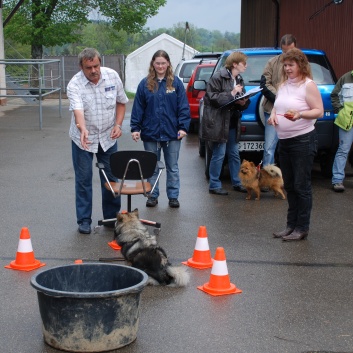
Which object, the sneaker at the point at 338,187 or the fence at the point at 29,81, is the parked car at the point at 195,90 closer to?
the fence at the point at 29,81

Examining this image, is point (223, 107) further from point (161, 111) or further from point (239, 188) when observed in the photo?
point (239, 188)

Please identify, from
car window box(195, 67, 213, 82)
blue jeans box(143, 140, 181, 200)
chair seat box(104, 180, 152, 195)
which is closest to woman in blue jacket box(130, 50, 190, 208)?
blue jeans box(143, 140, 181, 200)

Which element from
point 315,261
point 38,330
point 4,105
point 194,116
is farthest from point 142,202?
point 4,105

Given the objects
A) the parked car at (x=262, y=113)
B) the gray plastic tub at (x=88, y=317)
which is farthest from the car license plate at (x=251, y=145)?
the gray plastic tub at (x=88, y=317)

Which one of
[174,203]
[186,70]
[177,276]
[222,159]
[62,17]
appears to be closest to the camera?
[177,276]

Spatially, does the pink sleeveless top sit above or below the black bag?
above

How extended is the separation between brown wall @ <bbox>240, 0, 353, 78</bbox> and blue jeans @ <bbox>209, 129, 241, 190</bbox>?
5708 mm

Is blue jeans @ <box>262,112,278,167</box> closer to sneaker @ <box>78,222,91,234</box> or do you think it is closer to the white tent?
sneaker @ <box>78,222,91,234</box>

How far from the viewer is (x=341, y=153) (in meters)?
10.2

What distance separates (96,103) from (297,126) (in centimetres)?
215

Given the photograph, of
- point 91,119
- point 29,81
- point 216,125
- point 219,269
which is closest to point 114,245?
point 91,119

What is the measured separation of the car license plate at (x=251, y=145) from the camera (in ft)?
34.2

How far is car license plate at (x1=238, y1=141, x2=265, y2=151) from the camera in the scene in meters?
10.4

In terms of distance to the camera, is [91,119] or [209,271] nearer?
[209,271]
